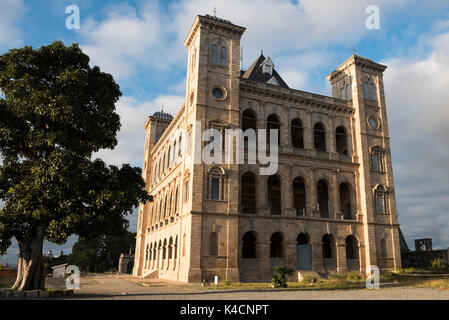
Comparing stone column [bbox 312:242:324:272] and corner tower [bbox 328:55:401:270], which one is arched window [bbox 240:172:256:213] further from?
corner tower [bbox 328:55:401:270]

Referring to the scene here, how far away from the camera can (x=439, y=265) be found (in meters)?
33.7

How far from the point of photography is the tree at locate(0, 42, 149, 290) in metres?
16.3

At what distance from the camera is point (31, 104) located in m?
16.8

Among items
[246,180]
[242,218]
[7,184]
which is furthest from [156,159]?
[7,184]

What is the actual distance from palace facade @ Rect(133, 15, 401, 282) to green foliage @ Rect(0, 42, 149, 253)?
11199 millimetres

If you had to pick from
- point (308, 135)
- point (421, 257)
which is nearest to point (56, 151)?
point (308, 135)

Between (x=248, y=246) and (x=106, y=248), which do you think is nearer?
(x=248, y=246)

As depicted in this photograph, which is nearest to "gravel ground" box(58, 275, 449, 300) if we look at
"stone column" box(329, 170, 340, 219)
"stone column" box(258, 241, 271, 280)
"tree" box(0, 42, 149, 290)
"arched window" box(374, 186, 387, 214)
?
"tree" box(0, 42, 149, 290)

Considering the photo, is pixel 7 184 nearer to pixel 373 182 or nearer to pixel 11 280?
pixel 11 280

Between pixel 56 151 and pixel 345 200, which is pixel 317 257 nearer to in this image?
pixel 345 200

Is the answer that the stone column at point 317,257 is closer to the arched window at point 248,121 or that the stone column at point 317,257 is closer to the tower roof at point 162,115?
the arched window at point 248,121

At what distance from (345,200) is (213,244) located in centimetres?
1642

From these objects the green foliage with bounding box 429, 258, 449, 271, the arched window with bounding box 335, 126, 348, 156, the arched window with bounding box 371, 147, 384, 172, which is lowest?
the green foliage with bounding box 429, 258, 449, 271

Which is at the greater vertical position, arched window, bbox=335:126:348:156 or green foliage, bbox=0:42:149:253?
arched window, bbox=335:126:348:156
